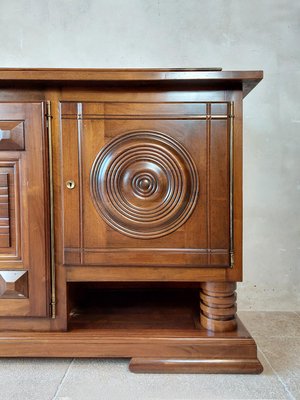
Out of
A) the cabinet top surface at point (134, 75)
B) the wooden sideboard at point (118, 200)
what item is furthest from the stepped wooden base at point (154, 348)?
the cabinet top surface at point (134, 75)

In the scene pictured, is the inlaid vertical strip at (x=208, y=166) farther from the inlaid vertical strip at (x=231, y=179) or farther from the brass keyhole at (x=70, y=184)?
the brass keyhole at (x=70, y=184)

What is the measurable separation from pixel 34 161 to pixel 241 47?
1.06m

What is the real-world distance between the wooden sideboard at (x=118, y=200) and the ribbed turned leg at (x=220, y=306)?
0.01 metres

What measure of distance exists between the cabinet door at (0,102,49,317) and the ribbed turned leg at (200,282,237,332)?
0.48m

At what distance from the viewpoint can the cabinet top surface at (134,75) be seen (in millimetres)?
805

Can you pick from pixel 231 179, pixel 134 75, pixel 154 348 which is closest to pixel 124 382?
pixel 154 348

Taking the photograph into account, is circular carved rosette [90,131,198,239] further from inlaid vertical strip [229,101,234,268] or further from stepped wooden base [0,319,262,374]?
stepped wooden base [0,319,262,374]

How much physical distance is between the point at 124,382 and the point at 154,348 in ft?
0.38

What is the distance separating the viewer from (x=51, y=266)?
876mm

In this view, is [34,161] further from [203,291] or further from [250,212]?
[250,212]

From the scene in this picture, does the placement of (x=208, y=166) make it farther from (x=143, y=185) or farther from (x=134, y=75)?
(x=134, y=75)

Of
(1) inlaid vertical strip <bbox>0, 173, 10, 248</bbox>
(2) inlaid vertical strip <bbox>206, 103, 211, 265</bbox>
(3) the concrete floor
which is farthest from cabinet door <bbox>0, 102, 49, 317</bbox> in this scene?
(2) inlaid vertical strip <bbox>206, 103, 211, 265</bbox>

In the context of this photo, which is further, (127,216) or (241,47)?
(241,47)

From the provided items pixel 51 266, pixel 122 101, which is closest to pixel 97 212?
pixel 51 266
